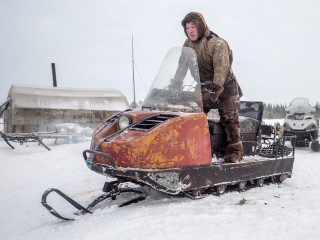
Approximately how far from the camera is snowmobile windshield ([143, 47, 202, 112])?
123 inches

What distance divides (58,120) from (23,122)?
1456 mm

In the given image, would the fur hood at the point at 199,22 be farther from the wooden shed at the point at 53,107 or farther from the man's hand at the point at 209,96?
the wooden shed at the point at 53,107

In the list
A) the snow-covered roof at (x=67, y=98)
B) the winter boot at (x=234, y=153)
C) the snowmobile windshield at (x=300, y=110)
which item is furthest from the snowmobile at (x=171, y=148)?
the snow-covered roof at (x=67, y=98)

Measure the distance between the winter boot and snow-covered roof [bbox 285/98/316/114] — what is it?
7.70m

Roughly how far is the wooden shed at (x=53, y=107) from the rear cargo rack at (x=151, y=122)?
9917mm

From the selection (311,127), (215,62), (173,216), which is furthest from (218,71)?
(311,127)

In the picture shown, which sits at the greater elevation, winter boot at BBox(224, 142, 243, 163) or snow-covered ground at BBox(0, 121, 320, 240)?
winter boot at BBox(224, 142, 243, 163)

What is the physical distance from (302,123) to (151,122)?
8.65 meters

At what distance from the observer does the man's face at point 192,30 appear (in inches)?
134

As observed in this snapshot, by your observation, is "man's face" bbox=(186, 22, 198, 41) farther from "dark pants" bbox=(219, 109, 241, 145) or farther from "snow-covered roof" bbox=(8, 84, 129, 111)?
"snow-covered roof" bbox=(8, 84, 129, 111)

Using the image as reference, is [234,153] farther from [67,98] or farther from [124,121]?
[67,98]

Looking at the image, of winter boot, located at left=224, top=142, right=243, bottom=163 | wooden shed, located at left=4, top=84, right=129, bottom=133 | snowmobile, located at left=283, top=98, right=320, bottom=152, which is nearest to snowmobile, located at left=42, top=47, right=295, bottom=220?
winter boot, located at left=224, top=142, right=243, bottom=163

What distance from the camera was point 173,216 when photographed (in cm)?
244

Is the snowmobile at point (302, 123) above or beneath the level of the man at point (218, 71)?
beneath
